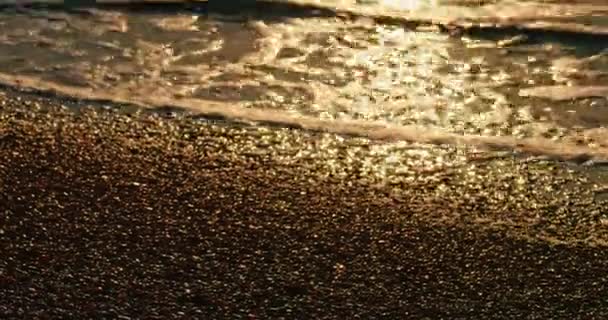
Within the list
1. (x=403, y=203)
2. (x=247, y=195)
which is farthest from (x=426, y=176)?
(x=247, y=195)

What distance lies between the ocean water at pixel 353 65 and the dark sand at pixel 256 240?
0.44 meters

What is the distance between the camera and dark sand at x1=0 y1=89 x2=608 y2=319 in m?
3.42

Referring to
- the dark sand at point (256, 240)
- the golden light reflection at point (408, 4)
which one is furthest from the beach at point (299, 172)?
the golden light reflection at point (408, 4)

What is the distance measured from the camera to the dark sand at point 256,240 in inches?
135

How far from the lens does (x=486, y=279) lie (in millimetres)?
3578

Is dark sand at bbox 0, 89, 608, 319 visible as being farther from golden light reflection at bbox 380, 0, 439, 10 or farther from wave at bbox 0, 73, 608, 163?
golden light reflection at bbox 380, 0, 439, 10

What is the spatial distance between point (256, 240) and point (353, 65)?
216 cm

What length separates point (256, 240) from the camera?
12.5 ft

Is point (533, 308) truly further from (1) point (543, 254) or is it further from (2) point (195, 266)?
(2) point (195, 266)

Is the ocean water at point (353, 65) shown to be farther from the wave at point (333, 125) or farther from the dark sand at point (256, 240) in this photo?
the dark sand at point (256, 240)

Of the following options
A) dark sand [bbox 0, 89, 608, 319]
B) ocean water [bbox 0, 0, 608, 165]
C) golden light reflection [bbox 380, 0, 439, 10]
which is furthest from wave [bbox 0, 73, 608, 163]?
golden light reflection [bbox 380, 0, 439, 10]

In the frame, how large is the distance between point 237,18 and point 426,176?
8.57 feet

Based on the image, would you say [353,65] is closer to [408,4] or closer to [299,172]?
[408,4]

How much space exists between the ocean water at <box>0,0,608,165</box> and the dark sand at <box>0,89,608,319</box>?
44 centimetres
